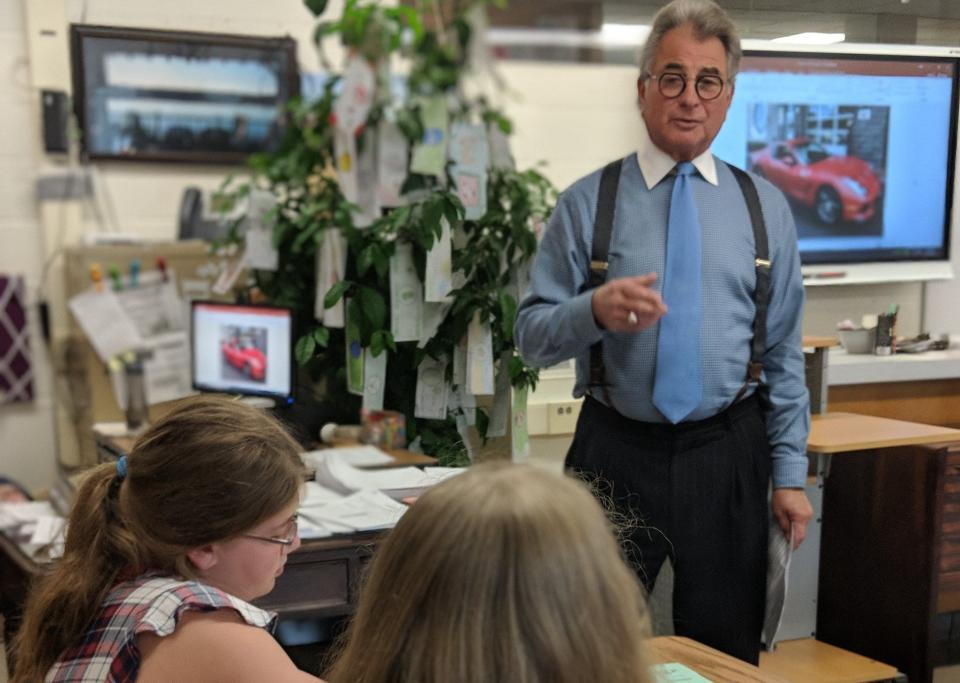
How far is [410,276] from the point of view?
1.87m

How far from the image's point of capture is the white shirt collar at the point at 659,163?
5.32 feet

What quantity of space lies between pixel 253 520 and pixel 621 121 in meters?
0.78

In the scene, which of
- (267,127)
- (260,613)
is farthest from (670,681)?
(267,127)

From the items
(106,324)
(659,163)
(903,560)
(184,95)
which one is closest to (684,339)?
(659,163)

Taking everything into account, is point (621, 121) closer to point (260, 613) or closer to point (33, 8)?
point (260, 613)

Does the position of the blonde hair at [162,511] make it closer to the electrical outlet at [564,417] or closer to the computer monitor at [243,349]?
the electrical outlet at [564,417]

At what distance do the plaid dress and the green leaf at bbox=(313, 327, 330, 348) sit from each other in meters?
1.05

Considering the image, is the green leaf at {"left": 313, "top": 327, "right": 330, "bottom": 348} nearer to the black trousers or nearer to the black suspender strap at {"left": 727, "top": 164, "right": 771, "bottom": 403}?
the black trousers

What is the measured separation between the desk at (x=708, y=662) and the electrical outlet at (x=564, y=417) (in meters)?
0.43

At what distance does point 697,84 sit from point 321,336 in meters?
1.06

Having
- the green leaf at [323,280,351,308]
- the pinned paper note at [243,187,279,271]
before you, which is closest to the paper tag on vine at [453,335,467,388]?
the green leaf at [323,280,351,308]

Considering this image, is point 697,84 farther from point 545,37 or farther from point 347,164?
point 347,164

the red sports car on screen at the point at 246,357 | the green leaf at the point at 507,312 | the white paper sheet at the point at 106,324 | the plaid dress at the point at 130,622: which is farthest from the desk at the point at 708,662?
the white paper sheet at the point at 106,324

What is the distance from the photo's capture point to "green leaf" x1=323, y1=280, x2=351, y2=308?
82.2 inches
